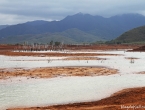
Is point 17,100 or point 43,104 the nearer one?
point 43,104

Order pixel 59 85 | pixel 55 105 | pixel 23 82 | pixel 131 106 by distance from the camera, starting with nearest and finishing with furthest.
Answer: pixel 131 106, pixel 55 105, pixel 59 85, pixel 23 82

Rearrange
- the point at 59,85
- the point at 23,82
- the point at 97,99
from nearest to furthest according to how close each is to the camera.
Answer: the point at 97,99 < the point at 59,85 < the point at 23,82

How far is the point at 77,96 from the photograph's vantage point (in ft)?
71.8

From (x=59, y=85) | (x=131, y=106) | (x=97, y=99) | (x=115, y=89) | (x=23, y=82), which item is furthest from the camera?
(x=23, y=82)

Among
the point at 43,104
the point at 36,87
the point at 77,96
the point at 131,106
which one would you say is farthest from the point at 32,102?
the point at 131,106

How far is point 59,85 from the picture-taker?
89.2 ft

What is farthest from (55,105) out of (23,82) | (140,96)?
(23,82)

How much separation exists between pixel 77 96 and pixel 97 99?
1979mm

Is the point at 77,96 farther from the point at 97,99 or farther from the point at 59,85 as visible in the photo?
the point at 59,85

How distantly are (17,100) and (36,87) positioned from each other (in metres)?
5.52

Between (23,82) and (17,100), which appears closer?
(17,100)

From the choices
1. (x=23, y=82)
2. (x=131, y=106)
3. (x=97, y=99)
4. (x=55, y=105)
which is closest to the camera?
(x=131, y=106)

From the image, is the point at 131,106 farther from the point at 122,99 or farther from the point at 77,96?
the point at 77,96

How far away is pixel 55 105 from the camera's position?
18891mm
